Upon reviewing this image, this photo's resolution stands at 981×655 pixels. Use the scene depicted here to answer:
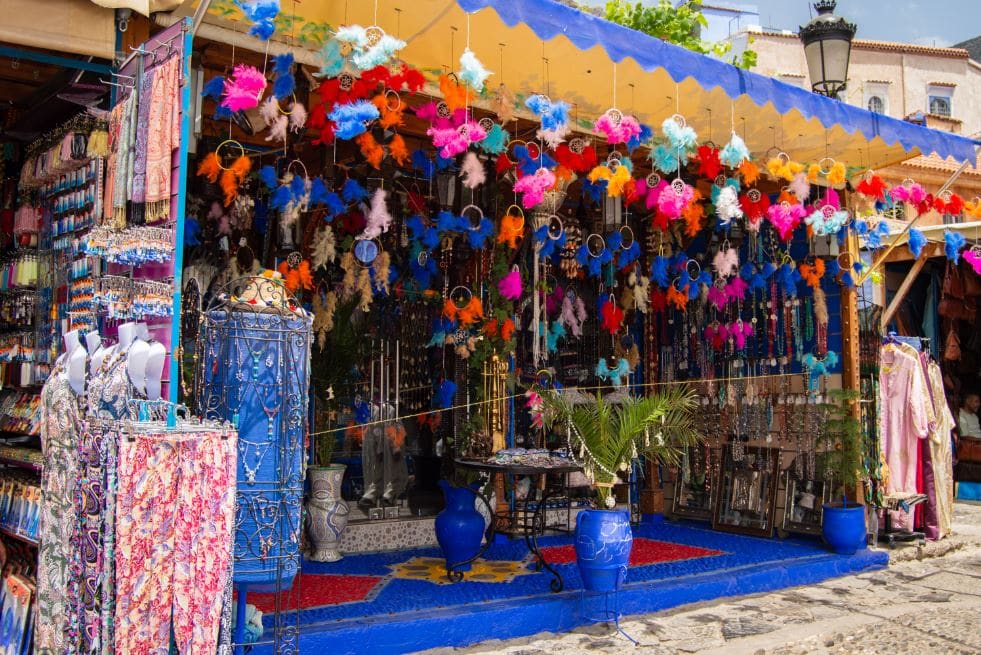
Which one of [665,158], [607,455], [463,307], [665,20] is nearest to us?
[607,455]

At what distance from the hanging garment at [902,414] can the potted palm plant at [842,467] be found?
783 mm

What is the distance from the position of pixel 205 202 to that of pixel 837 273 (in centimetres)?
594

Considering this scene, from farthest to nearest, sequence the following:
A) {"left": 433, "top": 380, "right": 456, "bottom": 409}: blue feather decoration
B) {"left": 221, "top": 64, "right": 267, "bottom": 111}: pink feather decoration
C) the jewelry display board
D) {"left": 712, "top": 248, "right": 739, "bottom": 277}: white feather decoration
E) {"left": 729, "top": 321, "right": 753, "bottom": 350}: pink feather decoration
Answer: {"left": 729, "top": 321, "right": 753, "bottom": 350}: pink feather decoration
the jewelry display board
{"left": 712, "top": 248, "right": 739, "bottom": 277}: white feather decoration
{"left": 433, "top": 380, "right": 456, "bottom": 409}: blue feather decoration
{"left": 221, "top": 64, "right": 267, "bottom": 111}: pink feather decoration

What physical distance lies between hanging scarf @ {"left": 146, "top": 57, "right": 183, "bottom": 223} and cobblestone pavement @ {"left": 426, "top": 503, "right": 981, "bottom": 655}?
305cm

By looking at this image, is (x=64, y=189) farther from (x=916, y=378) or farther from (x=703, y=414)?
(x=916, y=378)

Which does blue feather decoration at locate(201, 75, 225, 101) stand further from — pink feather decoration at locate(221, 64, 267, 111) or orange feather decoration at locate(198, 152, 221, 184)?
orange feather decoration at locate(198, 152, 221, 184)

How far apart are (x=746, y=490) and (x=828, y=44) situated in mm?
4351

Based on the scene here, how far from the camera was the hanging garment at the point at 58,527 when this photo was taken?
12.1 ft

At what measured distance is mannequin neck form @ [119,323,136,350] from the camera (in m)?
3.80

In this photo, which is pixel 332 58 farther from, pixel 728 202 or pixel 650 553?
pixel 650 553

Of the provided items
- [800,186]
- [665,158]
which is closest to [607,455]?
[665,158]

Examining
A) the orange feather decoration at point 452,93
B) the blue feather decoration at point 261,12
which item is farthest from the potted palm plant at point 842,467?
the blue feather decoration at point 261,12

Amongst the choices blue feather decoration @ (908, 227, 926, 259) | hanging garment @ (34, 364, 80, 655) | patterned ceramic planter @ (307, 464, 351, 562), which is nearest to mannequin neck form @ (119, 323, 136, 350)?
hanging garment @ (34, 364, 80, 655)

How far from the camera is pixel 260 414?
4070 mm
